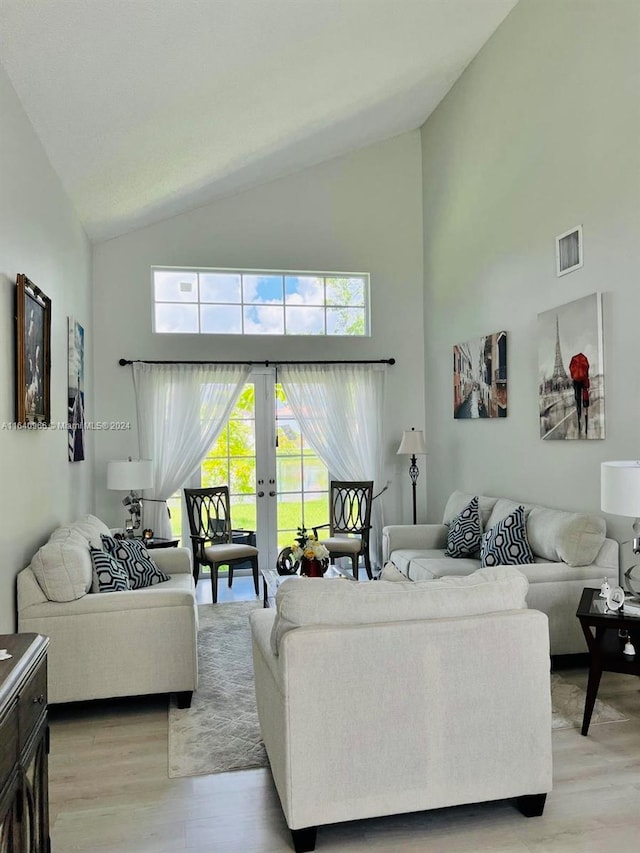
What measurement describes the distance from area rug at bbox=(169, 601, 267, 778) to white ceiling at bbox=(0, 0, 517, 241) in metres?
3.32

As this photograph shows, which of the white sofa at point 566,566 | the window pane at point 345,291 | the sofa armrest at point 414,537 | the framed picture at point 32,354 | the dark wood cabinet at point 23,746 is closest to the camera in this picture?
the dark wood cabinet at point 23,746

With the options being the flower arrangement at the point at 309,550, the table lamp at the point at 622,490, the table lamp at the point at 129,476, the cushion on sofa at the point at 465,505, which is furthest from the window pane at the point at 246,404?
the table lamp at the point at 622,490

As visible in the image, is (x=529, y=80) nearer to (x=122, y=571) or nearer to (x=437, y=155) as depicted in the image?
(x=437, y=155)

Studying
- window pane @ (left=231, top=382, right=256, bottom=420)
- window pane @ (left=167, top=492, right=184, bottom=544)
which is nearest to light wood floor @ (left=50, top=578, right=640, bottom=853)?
window pane @ (left=167, top=492, right=184, bottom=544)

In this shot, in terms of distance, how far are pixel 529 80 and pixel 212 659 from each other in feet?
15.4

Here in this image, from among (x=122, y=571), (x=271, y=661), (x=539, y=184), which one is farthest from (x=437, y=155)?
(x=271, y=661)

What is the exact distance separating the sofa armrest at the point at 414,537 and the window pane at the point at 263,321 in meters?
2.41

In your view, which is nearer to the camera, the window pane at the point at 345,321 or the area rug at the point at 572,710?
the area rug at the point at 572,710

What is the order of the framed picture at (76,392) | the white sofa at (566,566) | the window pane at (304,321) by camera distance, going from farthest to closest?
1. the window pane at (304,321)
2. the framed picture at (76,392)
3. the white sofa at (566,566)

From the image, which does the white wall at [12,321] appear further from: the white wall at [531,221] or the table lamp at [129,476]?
the white wall at [531,221]

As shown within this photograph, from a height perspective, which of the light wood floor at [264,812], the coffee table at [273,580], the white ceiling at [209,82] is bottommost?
the light wood floor at [264,812]

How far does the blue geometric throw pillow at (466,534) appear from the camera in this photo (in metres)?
4.88

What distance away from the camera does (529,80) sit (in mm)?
4668

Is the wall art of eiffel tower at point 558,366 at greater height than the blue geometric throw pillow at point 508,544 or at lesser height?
greater
